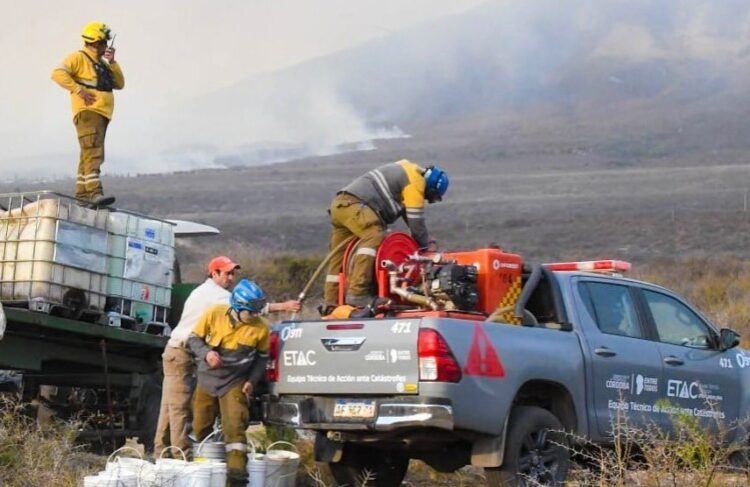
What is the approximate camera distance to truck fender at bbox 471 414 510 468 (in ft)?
32.0

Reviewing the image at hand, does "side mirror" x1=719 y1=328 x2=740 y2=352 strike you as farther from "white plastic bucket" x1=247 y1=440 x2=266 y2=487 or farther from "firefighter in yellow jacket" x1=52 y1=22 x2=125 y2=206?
"firefighter in yellow jacket" x1=52 y1=22 x2=125 y2=206

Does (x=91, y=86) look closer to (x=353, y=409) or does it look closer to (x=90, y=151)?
(x=90, y=151)

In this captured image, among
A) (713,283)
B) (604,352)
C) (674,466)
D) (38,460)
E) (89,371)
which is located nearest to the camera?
(674,466)

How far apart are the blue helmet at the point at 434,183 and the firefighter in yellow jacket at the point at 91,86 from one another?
3.46 metres

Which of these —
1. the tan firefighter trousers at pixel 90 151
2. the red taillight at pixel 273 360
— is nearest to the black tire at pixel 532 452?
the red taillight at pixel 273 360

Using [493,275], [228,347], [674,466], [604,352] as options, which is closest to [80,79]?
[228,347]

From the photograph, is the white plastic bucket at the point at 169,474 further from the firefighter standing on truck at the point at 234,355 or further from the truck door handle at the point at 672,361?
the truck door handle at the point at 672,361

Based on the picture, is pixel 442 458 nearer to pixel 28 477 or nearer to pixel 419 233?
pixel 419 233

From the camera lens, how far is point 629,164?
241 feet

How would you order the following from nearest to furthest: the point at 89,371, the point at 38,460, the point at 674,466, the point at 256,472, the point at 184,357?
the point at 674,466
the point at 256,472
the point at 38,460
the point at 184,357
the point at 89,371

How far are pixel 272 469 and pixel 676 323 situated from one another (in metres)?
3.38

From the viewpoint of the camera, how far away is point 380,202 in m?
12.0

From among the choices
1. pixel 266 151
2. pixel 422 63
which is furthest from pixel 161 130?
pixel 422 63

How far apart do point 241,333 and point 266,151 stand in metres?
90.0
